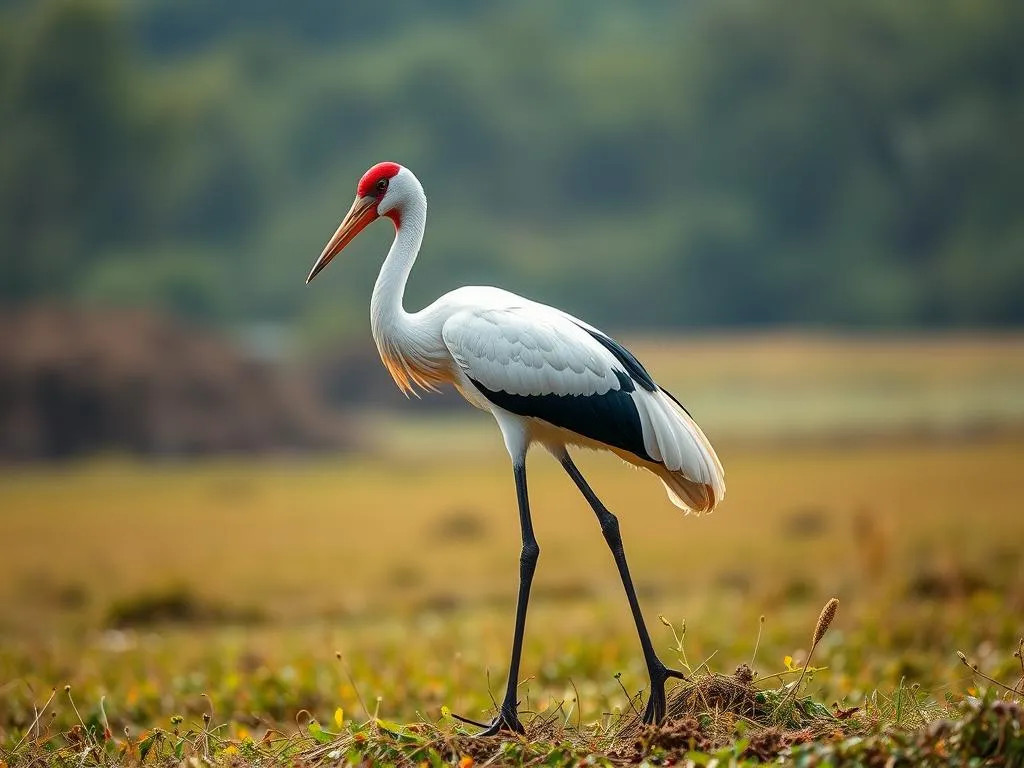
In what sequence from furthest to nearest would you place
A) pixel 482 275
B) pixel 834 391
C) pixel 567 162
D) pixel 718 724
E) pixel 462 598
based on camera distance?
Answer: 1. pixel 567 162
2. pixel 482 275
3. pixel 834 391
4. pixel 462 598
5. pixel 718 724

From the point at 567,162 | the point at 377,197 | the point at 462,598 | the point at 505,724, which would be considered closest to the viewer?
the point at 505,724

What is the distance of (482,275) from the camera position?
31.8 m

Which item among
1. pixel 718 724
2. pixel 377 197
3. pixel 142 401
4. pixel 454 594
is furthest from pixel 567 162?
pixel 718 724

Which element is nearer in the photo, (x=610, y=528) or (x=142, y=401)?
(x=610, y=528)

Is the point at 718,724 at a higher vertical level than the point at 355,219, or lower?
lower

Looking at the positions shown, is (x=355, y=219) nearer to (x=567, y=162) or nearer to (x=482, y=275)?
(x=482, y=275)

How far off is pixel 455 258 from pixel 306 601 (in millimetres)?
21336

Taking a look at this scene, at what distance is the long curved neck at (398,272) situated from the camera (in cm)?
500

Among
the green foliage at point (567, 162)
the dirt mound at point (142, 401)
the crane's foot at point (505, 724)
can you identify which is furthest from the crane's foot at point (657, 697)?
the green foliage at point (567, 162)

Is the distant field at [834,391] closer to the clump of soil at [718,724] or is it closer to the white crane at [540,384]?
the white crane at [540,384]

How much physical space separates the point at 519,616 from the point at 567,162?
3113 centimetres

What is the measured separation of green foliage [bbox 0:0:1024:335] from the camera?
30.0 metres

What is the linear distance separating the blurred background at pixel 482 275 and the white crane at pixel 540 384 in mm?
4450

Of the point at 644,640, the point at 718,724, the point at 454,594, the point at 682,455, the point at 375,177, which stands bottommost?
the point at 454,594
